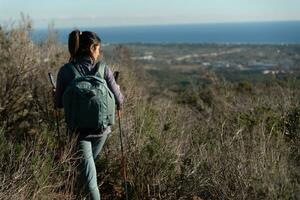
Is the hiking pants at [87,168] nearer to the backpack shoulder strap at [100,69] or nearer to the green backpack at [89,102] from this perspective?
the green backpack at [89,102]

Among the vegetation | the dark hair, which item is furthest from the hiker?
the vegetation

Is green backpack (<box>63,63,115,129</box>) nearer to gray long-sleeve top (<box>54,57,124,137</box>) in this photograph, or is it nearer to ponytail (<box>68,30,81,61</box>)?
gray long-sleeve top (<box>54,57,124,137</box>)

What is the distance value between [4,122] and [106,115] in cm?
276

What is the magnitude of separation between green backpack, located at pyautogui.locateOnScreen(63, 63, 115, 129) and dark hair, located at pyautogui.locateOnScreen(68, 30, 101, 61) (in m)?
0.25

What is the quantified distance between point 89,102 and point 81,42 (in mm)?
604

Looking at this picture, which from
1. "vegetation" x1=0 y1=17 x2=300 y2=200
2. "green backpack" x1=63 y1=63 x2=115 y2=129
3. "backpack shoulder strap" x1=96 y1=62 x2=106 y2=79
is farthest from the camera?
"backpack shoulder strap" x1=96 y1=62 x2=106 y2=79

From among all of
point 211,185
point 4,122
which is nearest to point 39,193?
point 211,185

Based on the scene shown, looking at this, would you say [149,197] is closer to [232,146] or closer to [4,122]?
[232,146]

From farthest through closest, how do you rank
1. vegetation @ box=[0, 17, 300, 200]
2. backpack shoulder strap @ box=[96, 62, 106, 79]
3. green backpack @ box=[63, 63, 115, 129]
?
backpack shoulder strap @ box=[96, 62, 106, 79] < green backpack @ box=[63, 63, 115, 129] < vegetation @ box=[0, 17, 300, 200]

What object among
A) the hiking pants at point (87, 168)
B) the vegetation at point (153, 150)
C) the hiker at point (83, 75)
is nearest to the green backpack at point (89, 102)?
the hiker at point (83, 75)

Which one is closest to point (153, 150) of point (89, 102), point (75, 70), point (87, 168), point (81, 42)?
point (87, 168)

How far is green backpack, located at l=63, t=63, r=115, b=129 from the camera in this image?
4.79m

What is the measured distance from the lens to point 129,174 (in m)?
5.79

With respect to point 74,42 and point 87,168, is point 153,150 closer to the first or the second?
point 87,168
